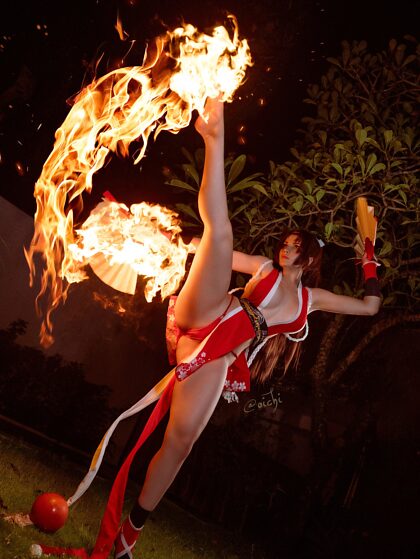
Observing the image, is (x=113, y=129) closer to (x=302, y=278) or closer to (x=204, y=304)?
(x=204, y=304)

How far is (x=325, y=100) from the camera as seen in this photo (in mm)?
4336

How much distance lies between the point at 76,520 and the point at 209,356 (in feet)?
4.83

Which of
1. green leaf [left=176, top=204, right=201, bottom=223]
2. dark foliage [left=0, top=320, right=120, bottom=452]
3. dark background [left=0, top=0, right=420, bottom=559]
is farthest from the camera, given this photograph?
dark foliage [left=0, top=320, right=120, bottom=452]

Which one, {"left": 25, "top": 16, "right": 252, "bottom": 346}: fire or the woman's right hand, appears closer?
the woman's right hand

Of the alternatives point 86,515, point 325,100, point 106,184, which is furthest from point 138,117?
point 106,184

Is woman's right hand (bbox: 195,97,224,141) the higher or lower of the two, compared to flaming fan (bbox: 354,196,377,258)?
lower

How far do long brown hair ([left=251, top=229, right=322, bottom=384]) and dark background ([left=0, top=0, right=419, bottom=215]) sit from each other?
2.30m

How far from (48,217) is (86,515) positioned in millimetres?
1909

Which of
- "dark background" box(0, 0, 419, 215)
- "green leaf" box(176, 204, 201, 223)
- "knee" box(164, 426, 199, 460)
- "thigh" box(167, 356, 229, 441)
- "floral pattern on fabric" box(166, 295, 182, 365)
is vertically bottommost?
"knee" box(164, 426, 199, 460)

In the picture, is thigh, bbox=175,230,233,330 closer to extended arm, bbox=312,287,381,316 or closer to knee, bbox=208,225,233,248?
knee, bbox=208,225,233,248

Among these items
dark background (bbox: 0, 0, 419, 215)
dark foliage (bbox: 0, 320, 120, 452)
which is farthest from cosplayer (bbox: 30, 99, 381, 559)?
dark foliage (bbox: 0, 320, 120, 452)

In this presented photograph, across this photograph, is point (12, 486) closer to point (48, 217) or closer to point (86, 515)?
point (86, 515)

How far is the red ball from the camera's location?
2387mm

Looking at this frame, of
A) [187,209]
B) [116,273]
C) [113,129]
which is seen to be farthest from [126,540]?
[187,209]
